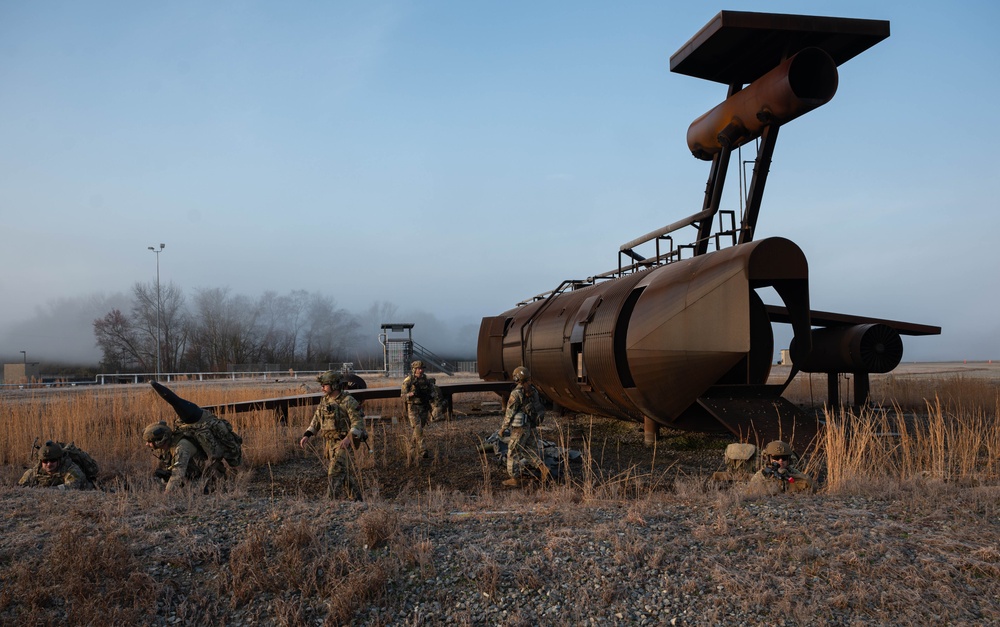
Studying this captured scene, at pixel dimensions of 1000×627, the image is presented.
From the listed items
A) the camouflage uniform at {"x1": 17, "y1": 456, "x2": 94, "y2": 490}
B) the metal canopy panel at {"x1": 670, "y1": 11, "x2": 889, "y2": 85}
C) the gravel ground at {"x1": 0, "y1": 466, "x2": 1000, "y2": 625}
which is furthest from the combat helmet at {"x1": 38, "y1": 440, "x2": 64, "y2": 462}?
the metal canopy panel at {"x1": 670, "y1": 11, "x2": 889, "y2": 85}

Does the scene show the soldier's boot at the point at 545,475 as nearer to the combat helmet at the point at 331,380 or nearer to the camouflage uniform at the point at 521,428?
the camouflage uniform at the point at 521,428

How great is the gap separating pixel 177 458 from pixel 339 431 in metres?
2.00

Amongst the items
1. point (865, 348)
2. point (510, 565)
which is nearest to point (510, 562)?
point (510, 565)

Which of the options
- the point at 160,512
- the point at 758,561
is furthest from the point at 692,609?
the point at 160,512

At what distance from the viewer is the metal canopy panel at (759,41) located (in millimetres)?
11656

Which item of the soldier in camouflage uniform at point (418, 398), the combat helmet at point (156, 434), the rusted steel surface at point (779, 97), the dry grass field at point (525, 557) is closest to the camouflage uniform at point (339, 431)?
the dry grass field at point (525, 557)

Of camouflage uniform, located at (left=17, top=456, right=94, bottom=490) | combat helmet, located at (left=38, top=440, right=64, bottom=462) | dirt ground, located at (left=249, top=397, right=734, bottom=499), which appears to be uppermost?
combat helmet, located at (left=38, top=440, right=64, bottom=462)

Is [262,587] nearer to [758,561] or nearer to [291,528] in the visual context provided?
[291,528]

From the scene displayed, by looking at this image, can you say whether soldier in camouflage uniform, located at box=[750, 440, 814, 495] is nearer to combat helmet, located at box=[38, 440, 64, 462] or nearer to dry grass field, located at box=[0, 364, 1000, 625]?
dry grass field, located at box=[0, 364, 1000, 625]

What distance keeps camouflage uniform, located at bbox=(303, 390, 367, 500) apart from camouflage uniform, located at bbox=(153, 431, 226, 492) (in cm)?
155

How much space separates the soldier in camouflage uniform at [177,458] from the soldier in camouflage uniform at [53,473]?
0.92m

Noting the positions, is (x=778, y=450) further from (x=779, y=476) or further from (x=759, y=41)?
(x=759, y=41)

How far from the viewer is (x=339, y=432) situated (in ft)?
26.6

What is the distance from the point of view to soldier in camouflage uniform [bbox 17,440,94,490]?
8.19 metres
